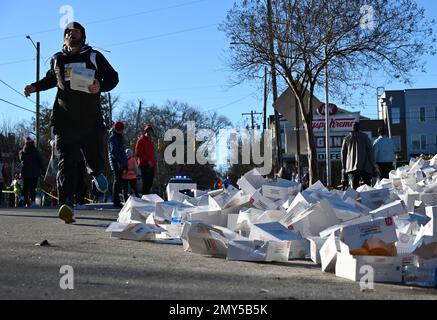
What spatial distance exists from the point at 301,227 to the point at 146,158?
708 centimetres

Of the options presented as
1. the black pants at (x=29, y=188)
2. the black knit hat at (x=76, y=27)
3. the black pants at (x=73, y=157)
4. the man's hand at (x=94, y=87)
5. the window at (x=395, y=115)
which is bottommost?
the black pants at (x=29, y=188)

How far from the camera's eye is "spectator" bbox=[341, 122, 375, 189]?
1196 cm

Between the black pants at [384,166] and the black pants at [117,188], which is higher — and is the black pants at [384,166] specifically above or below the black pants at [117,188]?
above

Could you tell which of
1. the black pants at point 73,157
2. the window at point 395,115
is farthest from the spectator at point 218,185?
the window at point 395,115

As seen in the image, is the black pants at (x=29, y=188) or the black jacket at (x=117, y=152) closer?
the black jacket at (x=117, y=152)

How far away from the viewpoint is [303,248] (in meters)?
4.49

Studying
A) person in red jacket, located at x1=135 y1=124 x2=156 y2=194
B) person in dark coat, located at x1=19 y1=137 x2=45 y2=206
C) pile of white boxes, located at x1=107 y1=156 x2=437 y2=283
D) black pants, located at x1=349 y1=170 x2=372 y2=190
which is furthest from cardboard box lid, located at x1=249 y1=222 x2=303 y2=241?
person in dark coat, located at x1=19 y1=137 x2=45 y2=206

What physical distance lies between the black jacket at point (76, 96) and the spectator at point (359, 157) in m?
6.79

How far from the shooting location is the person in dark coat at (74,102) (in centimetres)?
619

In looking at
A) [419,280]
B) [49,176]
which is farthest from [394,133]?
[419,280]

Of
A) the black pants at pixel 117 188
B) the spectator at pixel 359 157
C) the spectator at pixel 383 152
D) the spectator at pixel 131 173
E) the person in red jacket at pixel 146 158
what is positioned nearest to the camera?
the black pants at pixel 117 188

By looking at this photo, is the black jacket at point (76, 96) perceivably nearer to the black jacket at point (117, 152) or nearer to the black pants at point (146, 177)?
the black jacket at point (117, 152)
